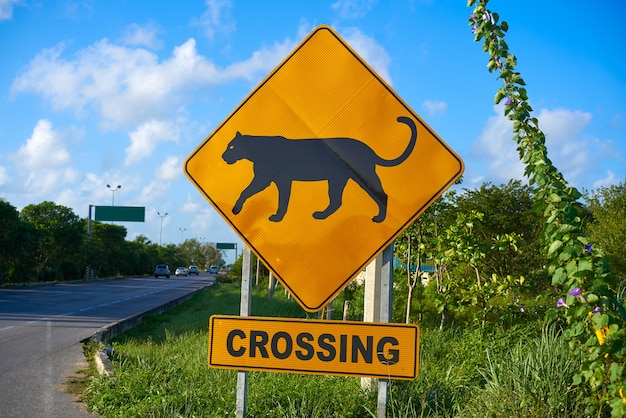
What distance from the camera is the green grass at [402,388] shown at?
4320mm

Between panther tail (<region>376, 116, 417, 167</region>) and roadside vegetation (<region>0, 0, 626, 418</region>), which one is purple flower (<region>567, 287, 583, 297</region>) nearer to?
roadside vegetation (<region>0, 0, 626, 418</region>)

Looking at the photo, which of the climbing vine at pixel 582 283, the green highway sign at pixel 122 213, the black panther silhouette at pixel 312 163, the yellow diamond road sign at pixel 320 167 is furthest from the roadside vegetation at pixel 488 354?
the green highway sign at pixel 122 213

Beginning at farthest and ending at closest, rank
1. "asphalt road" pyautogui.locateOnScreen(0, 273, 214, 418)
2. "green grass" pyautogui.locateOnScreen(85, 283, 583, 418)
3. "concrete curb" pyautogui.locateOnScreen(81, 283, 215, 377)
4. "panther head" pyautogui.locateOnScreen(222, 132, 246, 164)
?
"concrete curb" pyautogui.locateOnScreen(81, 283, 215, 377) → "asphalt road" pyautogui.locateOnScreen(0, 273, 214, 418) → "green grass" pyautogui.locateOnScreen(85, 283, 583, 418) → "panther head" pyautogui.locateOnScreen(222, 132, 246, 164)

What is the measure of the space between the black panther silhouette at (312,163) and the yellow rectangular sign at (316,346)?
0.67 meters

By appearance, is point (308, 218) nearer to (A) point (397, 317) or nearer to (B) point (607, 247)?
(A) point (397, 317)

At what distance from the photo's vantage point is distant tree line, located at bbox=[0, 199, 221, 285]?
33.6 metres

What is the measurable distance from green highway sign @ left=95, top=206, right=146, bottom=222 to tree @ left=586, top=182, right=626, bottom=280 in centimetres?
3819

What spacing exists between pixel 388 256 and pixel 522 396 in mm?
1328

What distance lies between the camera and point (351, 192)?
3936mm

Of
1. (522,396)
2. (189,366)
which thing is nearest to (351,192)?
(522,396)

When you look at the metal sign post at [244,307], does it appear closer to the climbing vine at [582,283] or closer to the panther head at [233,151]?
the panther head at [233,151]

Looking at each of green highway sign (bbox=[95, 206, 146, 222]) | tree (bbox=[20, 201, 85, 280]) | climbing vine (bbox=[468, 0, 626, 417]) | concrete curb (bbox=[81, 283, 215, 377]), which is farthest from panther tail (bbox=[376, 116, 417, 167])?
green highway sign (bbox=[95, 206, 146, 222])

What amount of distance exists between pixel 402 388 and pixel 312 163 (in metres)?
2.19

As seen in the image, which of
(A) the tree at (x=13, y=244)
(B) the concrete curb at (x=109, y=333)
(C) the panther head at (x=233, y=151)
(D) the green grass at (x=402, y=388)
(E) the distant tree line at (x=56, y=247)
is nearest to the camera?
(C) the panther head at (x=233, y=151)
